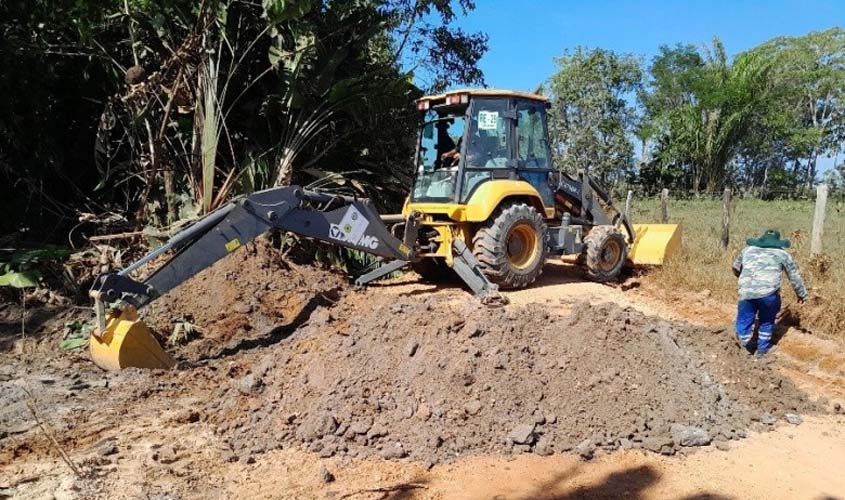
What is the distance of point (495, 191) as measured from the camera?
7.57m

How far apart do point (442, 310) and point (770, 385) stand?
9.07 feet

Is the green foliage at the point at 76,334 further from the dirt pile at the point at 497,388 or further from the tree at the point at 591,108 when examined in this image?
the tree at the point at 591,108

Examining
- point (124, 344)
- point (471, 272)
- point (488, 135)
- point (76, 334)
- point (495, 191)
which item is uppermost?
point (488, 135)

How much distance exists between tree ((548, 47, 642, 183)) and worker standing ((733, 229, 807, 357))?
17.5 metres

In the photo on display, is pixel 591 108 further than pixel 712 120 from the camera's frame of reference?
No

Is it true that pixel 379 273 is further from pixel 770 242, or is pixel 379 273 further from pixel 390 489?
pixel 390 489

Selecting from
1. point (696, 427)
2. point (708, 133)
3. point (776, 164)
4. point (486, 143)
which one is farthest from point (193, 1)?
point (776, 164)

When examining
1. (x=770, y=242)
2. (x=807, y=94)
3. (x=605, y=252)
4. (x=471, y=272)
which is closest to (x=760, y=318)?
(x=770, y=242)

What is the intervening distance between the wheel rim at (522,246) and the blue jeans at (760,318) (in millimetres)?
2535

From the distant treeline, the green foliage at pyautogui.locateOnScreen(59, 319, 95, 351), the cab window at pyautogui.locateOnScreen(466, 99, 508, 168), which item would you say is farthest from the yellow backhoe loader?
the distant treeline

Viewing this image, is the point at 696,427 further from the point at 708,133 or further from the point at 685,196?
the point at 708,133

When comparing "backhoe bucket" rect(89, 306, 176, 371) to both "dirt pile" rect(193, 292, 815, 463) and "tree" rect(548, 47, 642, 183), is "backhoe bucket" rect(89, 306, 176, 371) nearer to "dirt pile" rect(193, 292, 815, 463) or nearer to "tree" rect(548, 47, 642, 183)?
"dirt pile" rect(193, 292, 815, 463)

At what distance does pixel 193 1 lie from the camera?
8102 millimetres

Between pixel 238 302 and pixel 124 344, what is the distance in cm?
195
